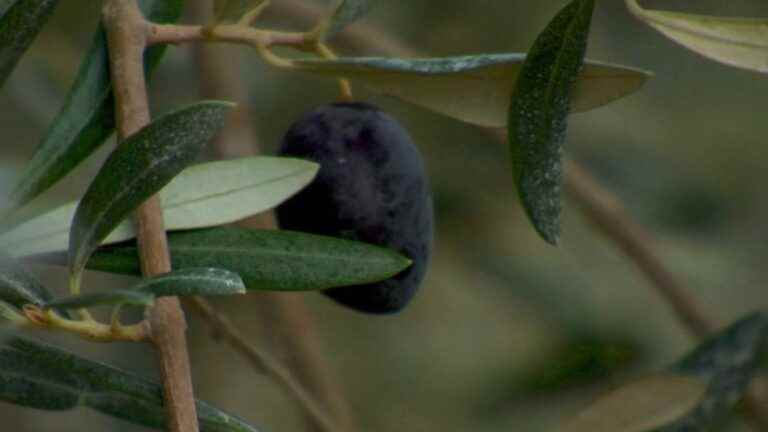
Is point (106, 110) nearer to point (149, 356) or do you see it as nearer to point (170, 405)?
point (170, 405)

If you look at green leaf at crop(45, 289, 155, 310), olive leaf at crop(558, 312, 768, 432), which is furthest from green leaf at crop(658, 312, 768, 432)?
green leaf at crop(45, 289, 155, 310)

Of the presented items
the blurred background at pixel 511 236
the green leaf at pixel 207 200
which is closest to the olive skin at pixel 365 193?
the green leaf at pixel 207 200

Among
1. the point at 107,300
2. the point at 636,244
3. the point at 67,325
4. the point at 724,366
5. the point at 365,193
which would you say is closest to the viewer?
the point at 107,300

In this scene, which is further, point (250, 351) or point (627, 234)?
point (627, 234)

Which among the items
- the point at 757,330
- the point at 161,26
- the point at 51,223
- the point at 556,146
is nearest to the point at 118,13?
the point at 161,26

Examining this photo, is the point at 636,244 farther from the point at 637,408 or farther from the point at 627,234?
the point at 637,408

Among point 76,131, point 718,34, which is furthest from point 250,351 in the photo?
point 718,34

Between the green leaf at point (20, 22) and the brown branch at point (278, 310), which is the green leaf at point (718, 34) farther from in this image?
the brown branch at point (278, 310)
